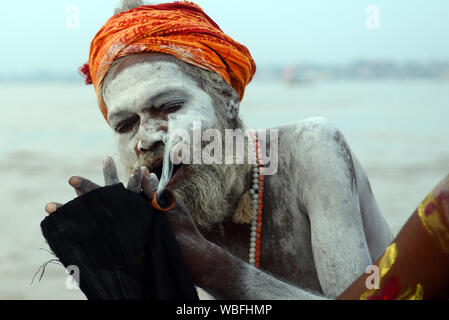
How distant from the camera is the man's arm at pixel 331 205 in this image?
2.75 m

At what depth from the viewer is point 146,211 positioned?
229 cm

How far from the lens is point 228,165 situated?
306cm

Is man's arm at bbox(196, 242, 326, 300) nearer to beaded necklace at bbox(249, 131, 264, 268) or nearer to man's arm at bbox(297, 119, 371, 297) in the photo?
man's arm at bbox(297, 119, 371, 297)

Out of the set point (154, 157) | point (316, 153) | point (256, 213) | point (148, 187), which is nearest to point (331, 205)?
point (316, 153)

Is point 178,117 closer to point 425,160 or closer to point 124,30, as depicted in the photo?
point 124,30

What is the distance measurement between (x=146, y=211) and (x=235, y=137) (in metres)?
0.97

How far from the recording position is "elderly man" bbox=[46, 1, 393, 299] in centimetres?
283

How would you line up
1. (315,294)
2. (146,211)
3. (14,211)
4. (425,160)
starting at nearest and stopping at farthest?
1. (146,211)
2. (315,294)
3. (14,211)
4. (425,160)

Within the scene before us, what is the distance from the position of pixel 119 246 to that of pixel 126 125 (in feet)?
2.72

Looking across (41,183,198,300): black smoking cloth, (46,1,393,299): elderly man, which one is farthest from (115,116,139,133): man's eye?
(41,183,198,300): black smoking cloth

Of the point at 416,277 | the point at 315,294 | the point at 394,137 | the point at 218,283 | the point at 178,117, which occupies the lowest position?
the point at 394,137

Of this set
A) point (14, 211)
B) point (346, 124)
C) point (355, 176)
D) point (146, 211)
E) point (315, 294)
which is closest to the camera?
point (146, 211)

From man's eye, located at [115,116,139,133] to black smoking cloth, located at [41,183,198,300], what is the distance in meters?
0.69

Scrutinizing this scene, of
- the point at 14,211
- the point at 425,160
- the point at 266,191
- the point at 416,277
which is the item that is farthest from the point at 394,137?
the point at 416,277
